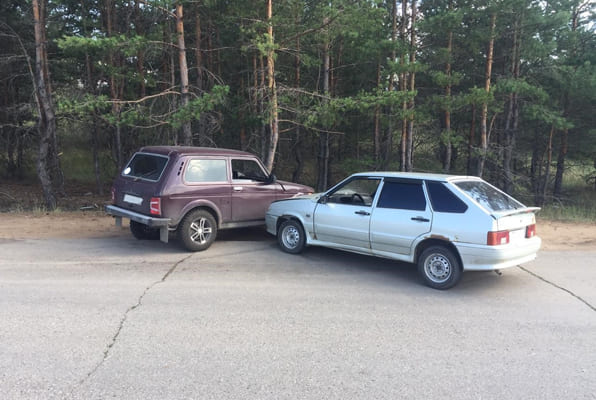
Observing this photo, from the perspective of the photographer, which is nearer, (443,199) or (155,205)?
(443,199)

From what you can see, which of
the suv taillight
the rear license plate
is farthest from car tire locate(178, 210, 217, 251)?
the rear license plate

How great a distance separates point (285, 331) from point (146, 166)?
5.18 m

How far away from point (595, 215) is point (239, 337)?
14.5 m

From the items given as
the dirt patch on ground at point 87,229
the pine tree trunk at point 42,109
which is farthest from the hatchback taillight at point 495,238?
the pine tree trunk at point 42,109

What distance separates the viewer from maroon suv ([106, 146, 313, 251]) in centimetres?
816

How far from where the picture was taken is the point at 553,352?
4488 mm

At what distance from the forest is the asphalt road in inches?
275

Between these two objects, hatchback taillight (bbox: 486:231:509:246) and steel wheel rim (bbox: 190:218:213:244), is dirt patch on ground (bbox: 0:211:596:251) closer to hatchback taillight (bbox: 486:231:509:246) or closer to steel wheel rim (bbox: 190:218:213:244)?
steel wheel rim (bbox: 190:218:213:244)

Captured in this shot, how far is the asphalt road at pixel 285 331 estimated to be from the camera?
149 inches

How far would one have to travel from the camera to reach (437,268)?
6680 mm

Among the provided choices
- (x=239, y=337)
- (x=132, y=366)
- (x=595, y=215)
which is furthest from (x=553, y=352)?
(x=595, y=215)

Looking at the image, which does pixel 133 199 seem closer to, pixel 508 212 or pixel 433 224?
pixel 433 224

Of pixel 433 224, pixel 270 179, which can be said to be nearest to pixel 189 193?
pixel 270 179

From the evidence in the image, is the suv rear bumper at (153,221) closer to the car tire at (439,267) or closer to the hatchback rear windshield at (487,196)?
the car tire at (439,267)
